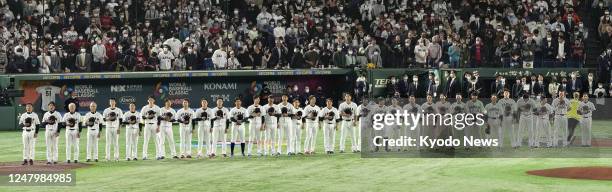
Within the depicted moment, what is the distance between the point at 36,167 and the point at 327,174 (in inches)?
264

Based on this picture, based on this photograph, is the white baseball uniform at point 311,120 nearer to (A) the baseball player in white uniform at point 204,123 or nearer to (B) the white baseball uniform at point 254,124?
(B) the white baseball uniform at point 254,124

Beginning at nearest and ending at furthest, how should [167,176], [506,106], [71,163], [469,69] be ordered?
1. [167,176]
2. [71,163]
3. [506,106]
4. [469,69]

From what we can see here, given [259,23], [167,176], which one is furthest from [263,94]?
[167,176]

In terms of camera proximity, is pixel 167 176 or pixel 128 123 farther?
pixel 128 123

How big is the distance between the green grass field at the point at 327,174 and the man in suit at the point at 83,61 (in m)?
7.13

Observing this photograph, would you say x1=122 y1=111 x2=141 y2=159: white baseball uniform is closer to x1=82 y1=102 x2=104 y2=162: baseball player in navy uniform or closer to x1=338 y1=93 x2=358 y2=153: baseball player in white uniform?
x1=82 y1=102 x2=104 y2=162: baseball player in navy uniform

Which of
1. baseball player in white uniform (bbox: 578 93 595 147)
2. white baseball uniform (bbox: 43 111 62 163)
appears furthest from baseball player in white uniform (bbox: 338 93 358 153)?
white baseball uniform (bbox: 43 111 62 163)

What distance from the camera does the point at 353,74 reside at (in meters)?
37.8

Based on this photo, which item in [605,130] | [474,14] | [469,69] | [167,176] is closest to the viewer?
[167,176]

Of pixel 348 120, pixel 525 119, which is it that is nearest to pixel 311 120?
pixel 348 120

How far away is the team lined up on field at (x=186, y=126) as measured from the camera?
87.4 feet

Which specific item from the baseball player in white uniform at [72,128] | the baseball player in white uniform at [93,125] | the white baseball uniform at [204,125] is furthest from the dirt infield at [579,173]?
the baseball player in white uniform at [72,128]

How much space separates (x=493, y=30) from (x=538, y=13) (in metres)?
2.27

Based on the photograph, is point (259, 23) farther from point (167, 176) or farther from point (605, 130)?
point (167, 176)
